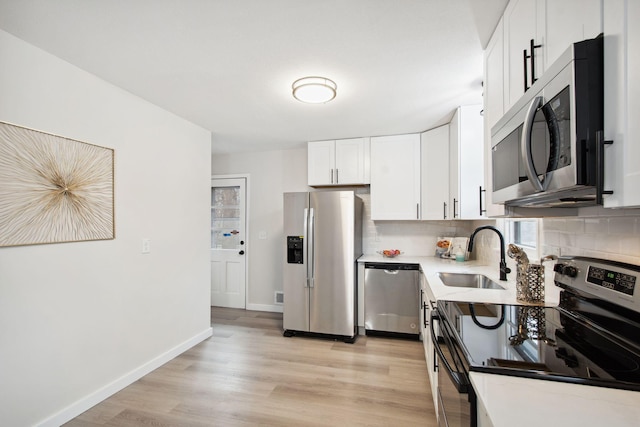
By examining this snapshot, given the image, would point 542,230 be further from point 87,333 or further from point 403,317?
point 87,333

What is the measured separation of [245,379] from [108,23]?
2.59m

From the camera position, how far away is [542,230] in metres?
1.88

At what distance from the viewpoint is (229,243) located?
4.73 meters

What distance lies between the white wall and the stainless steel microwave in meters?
2.54

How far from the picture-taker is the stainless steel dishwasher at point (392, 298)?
3.39 meters

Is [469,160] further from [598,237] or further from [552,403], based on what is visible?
[552,403]

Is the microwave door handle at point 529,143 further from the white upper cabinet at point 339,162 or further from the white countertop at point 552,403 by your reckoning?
the white upper cabinet at point 339,162

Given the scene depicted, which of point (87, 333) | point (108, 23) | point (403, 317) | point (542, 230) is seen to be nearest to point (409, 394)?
point (403, 317)

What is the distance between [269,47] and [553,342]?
197 cm

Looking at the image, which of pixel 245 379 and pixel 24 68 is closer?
pixel 24 68

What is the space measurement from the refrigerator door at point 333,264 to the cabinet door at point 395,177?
48cm

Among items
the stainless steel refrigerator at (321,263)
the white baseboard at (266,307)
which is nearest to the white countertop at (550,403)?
the stainless steel refrigerator at (321,263)

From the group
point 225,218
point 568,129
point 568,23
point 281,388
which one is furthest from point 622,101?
point 225,218

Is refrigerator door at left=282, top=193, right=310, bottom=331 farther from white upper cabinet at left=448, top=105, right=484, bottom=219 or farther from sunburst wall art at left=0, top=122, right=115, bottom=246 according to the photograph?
sunburst wall art at left=0, top=122, right=115, bottom=246
